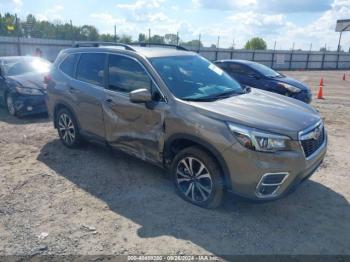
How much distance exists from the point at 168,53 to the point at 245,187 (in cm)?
231

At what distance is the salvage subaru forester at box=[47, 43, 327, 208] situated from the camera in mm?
Answer: 3438

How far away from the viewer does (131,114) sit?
444 centimetres

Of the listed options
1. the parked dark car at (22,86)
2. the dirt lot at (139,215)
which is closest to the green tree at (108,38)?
the parked dark car at (22,86)

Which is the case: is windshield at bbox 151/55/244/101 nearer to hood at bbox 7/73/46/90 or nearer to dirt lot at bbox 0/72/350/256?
dirt lot at bbox 0/72/350/256

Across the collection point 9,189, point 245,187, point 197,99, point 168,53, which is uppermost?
point 168,53

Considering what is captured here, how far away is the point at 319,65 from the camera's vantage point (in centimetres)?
3856

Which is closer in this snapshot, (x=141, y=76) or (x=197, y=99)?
(x=197, y=99)

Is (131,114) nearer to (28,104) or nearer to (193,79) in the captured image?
(193,79)

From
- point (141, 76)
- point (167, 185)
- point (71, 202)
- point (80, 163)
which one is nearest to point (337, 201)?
A: point (167, 185)

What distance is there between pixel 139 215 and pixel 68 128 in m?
2.68

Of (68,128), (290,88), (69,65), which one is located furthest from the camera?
(290,88)

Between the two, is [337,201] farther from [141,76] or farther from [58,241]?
[58,241]

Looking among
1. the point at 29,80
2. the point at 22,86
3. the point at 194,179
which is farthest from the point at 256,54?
the point at 194,179

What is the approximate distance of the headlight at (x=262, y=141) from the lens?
11.1ft
